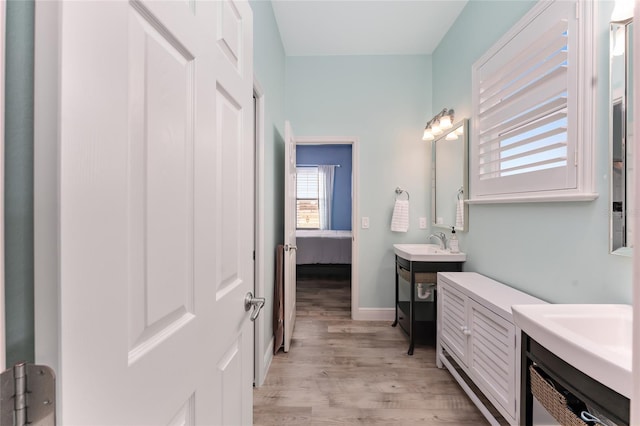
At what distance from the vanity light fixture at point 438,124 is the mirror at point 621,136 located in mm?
1366

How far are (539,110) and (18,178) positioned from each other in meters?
1.99

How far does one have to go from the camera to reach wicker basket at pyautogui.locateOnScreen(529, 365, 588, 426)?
85 cm

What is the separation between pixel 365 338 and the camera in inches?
102

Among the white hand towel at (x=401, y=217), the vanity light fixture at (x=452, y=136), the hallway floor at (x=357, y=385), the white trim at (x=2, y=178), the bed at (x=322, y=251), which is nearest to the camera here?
the white trim at (x=2, y=178)

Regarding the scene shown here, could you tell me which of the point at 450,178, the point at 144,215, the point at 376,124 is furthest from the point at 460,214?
the point at 144,215

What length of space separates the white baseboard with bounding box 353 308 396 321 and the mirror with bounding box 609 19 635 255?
2.18 meters

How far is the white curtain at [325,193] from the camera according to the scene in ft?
21.1

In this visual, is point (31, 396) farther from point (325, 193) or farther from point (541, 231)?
point (325, 193)

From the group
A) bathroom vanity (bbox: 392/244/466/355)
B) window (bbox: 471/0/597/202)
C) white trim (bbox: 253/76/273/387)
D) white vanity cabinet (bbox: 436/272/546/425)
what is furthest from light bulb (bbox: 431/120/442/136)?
white trim (bbox: 253/76/273/387)

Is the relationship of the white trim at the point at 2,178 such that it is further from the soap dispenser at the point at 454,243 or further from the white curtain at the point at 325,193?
the white curtain at the point at 325,193

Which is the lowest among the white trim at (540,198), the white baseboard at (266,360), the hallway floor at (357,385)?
the hallway floor at (357,385)

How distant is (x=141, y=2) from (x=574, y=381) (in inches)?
57.0

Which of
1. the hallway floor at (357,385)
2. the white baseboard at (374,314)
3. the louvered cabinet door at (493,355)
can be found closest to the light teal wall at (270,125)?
the hallway floor at (357,385)

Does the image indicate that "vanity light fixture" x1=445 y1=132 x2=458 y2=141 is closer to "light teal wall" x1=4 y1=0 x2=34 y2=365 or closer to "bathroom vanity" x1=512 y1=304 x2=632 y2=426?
"bathroom vanity" x1=512 y1=304 x2=632 y2=426
